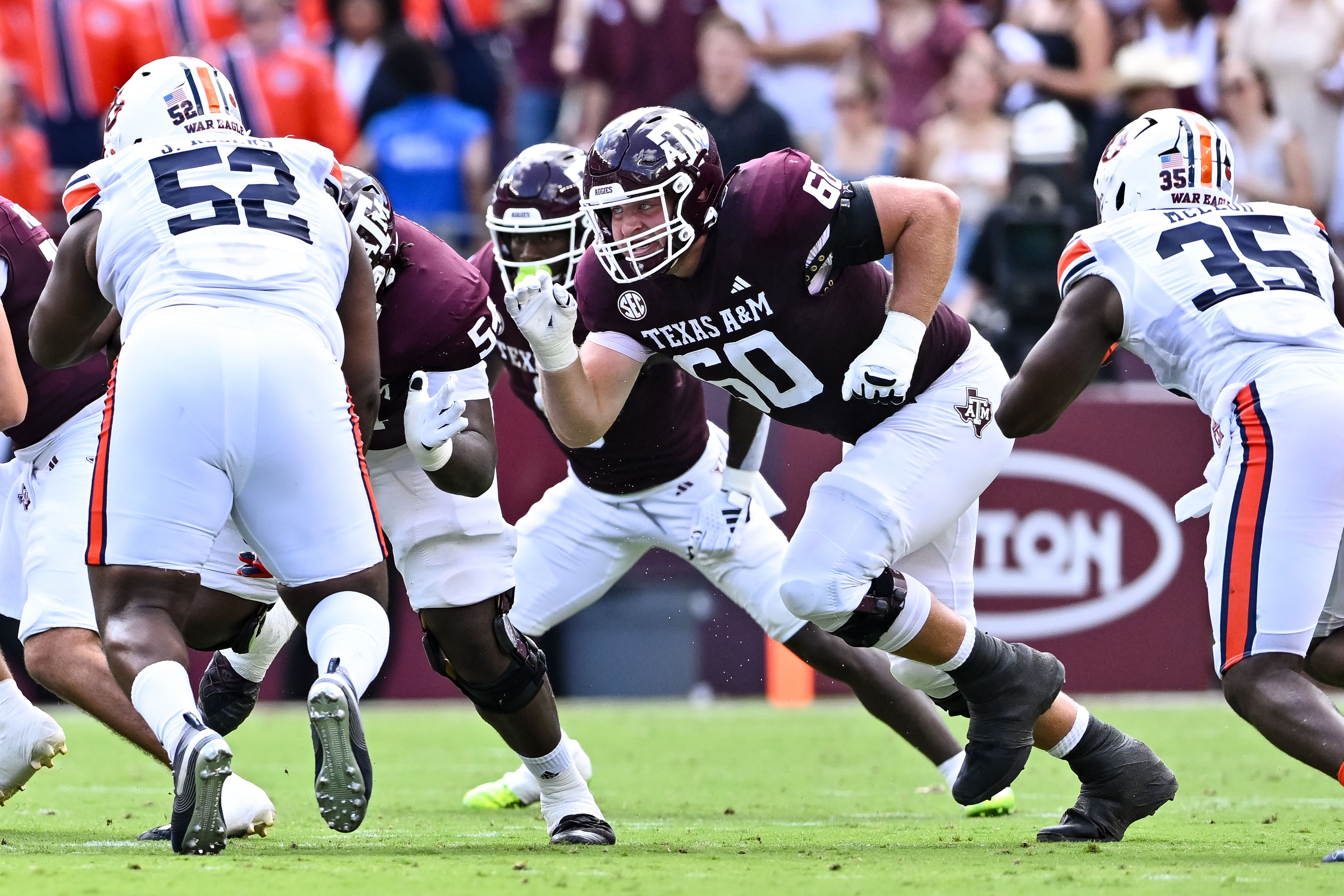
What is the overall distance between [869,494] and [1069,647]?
4.93 m

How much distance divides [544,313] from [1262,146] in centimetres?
743

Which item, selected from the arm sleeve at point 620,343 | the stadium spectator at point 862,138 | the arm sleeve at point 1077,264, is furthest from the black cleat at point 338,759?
the stadium spectator at point 862,138

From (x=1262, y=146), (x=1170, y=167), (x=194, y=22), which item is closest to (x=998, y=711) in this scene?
(x=1170, y=167)

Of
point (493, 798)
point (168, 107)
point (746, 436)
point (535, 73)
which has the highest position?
point (168, 107)

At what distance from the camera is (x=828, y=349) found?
16.2 feet

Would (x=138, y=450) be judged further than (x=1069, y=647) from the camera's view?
No

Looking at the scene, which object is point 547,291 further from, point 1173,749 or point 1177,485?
point 1177,485

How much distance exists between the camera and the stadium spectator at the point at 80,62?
12.1 meters

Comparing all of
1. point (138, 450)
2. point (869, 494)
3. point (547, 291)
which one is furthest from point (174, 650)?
point (869, 494)

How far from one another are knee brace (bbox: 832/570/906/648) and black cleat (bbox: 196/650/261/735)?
6.77 feet

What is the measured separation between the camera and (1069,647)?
9.52m

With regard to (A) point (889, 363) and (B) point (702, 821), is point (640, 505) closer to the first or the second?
(B) point (702, 821)

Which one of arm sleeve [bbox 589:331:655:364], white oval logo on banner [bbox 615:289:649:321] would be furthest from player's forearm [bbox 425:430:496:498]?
white oval logo on banner [bbox 615:289:649:321]

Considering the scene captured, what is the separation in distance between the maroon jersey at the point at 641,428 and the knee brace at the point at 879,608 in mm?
1492
